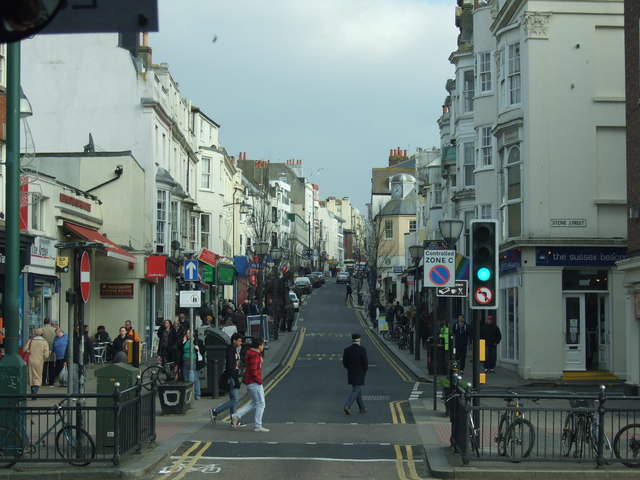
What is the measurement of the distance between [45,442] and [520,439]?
620 cm

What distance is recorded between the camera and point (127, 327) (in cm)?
2869

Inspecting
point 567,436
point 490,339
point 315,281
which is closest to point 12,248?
point 567,436

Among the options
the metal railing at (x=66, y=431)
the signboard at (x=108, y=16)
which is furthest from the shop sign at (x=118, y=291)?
the signboard at (x=108, y=16)

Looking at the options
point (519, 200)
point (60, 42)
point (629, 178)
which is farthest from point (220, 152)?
point (629, 178)

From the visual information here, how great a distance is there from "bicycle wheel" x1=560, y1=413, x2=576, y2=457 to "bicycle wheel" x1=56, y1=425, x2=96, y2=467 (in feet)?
20.2

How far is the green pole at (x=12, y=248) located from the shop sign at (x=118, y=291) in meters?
26.2

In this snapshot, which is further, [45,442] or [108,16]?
[45,442]

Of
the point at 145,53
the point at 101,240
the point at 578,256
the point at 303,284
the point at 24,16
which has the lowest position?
the point at 303,284

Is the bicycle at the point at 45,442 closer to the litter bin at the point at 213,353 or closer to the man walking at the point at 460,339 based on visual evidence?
the litter bin at the point at 213,353

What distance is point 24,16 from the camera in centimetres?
432

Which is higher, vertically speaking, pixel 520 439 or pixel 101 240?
pixel 101 240

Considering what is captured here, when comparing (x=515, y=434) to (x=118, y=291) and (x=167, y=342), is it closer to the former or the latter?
(x=167, y=342)

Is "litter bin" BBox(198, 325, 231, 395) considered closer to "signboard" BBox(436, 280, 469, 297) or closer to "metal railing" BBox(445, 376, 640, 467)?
"signboard" BBox(436, 280, 469, 297)

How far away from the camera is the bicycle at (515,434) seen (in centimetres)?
1274
